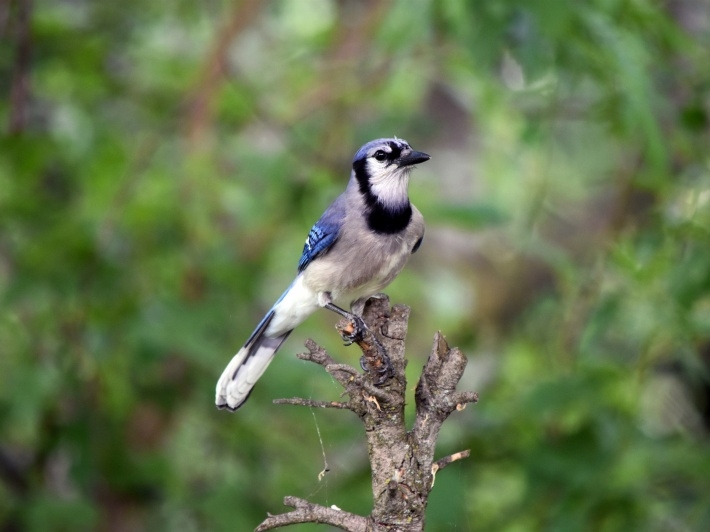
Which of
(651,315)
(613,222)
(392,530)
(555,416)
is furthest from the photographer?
(613,222)

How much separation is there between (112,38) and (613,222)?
8.77 feet

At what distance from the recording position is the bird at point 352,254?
280cm

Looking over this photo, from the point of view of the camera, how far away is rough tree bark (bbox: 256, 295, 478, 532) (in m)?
1.92

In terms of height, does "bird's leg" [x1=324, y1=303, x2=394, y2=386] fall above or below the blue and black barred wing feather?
below

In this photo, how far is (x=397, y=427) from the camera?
1.98 metres

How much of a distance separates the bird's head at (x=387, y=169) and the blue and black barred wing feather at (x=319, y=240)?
159mm

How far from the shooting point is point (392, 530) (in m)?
1.91

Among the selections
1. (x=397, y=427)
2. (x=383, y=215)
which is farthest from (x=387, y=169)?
(x=397, y=427)

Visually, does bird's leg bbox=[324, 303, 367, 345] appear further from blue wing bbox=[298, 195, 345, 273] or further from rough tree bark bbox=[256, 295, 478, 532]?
blue wing bbox=[298, 195, 345, 273]

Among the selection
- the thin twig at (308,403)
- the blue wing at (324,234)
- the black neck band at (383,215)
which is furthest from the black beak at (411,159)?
the thin twig at (308,403)

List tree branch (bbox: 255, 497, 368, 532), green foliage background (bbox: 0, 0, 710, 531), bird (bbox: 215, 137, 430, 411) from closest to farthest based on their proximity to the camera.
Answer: tree branch (bbox: 255, 497, 368, 532) → bird (bbox: 215, 137, 430, 411) → green foliage background (bbox: 0, 0, 710, 531)

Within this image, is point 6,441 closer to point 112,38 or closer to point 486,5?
point 112,38

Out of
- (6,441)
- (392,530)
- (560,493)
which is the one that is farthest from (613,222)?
(6,441)

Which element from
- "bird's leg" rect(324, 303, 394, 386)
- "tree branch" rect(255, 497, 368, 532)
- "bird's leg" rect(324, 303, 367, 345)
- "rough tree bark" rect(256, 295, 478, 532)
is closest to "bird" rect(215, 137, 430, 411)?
"bird's leg" rect(324, 303, 367, 345)
